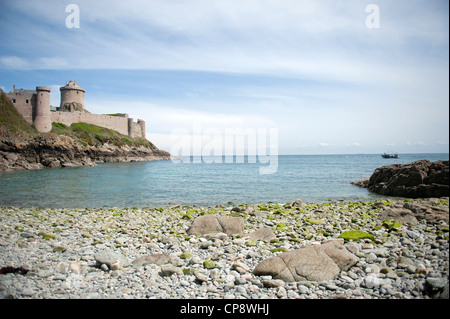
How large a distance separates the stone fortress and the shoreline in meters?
65.0

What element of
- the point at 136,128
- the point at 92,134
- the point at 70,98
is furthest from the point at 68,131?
the point at 136,128

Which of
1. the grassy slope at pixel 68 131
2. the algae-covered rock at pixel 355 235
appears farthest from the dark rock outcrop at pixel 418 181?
the grassy slope at pixel 68 131

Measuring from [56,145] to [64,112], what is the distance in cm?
2645

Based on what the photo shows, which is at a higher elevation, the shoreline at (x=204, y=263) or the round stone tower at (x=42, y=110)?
the round stone tower at (x=42, y=110)

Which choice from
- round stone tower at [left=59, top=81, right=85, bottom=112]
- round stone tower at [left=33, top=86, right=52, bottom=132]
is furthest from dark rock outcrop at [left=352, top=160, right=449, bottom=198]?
round stone tower at [left=59, top=81, right=85, bottom=112]

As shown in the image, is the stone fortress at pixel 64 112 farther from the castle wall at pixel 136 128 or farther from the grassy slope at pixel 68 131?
the grassy slope at pixel 68 131

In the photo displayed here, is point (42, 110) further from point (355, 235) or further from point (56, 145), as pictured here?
point (355, 235)

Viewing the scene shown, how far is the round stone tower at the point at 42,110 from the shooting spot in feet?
230

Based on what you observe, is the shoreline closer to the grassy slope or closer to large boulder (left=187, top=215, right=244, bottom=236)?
large boulder (left=187, top=215, right=244, bottom=236)

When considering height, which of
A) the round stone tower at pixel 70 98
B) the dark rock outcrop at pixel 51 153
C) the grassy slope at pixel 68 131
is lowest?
the dark rock outcrop at pixel 51 153

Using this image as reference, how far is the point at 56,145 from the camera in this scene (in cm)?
6097

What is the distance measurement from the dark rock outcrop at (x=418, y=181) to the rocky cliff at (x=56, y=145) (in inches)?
2071
